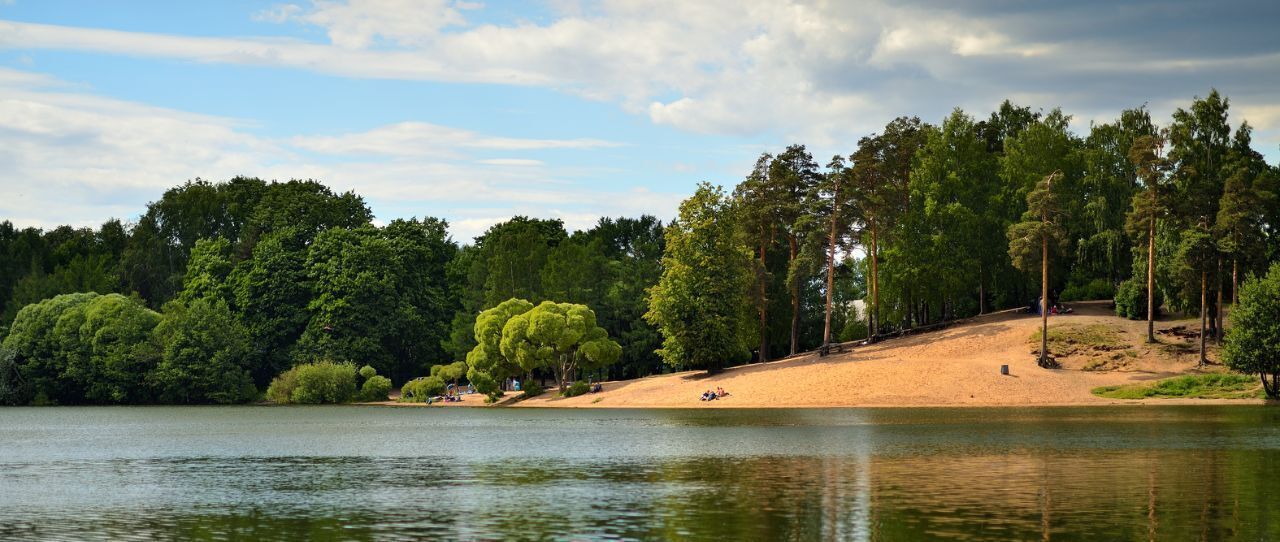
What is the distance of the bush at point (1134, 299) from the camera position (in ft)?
349

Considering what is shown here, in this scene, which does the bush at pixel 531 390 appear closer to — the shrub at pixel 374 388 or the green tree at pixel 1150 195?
the shrub at pixel 374 388

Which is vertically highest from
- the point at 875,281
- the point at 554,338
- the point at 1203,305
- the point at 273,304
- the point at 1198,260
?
the point at 1198,260

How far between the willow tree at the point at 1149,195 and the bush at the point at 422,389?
211ft

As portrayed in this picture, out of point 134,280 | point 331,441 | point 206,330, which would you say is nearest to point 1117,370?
point 331,441

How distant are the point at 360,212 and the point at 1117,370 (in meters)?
91.3

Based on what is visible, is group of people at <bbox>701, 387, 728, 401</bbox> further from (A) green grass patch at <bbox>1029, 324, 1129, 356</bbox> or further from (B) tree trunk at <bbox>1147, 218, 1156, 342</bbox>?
(B) tree trunk at <bbox>1147, 218, 1156, 342</bbox>

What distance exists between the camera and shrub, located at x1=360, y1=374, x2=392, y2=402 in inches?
4963

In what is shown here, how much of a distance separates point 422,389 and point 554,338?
19551mm

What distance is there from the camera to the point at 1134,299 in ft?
351

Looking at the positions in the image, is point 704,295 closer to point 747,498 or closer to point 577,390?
point 577,390

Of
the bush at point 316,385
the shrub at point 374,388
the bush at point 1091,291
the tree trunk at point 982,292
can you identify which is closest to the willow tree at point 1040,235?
the tree trunk at point 982,292

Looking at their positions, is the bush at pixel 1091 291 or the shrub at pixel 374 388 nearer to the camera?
the bush at pixel 1091 291

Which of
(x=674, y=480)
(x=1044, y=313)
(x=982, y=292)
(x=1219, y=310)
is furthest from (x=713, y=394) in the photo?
(x=674, y=480)

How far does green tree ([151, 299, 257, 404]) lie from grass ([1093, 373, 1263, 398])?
78.9 metres
